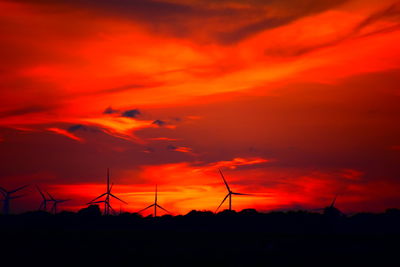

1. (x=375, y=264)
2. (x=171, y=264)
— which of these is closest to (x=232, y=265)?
(x=171, y=264)

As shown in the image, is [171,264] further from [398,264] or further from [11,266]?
[398,264]

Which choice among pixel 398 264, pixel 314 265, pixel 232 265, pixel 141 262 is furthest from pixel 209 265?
pixel 398 264

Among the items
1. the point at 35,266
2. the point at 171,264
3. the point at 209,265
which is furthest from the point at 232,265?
the point at 35,266

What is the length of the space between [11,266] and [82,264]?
2556 centimetres

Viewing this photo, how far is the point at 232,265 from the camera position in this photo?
625 feet

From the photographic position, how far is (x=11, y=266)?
19012 cm

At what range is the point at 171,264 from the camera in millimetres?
195500

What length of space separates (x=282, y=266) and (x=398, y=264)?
151ft

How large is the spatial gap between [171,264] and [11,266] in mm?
58988

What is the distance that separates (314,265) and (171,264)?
176 feet

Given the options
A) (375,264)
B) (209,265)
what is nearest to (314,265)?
(375,264)

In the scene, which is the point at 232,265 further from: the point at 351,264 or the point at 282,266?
the point at 351,264

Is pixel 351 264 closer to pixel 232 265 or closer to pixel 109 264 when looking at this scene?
pixel 232 265

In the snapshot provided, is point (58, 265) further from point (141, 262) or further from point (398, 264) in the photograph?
point (398, 264)
